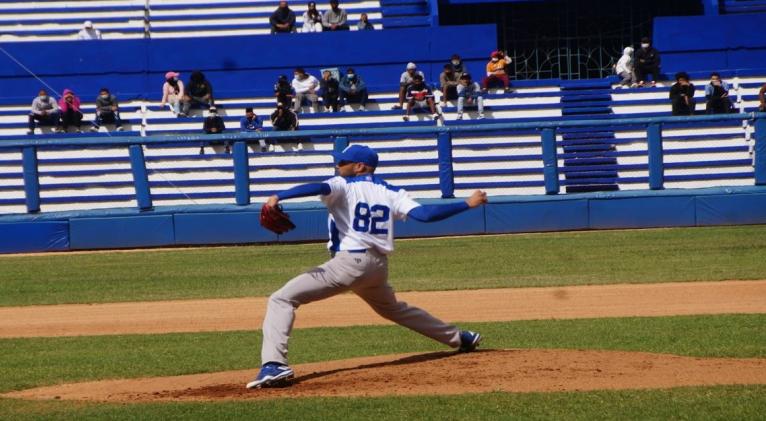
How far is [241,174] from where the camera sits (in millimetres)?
21391

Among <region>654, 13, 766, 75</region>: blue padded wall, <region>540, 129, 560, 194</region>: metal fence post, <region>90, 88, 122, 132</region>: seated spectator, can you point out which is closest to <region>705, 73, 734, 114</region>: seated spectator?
<region>654, 13, 766, 75</region>: blue padded wall

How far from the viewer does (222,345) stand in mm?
11266

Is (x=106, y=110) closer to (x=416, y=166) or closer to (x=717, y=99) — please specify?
(x=416, y=166)

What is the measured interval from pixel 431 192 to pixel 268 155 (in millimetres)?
3049

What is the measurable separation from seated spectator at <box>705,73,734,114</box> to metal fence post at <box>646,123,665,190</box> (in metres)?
4.06

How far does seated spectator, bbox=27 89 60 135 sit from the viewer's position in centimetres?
2668

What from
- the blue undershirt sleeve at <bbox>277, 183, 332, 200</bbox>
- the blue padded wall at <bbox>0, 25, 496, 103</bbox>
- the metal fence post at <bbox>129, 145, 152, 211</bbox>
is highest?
the blue padded wall at <bbox>0, 25, 496, 103</bbox>

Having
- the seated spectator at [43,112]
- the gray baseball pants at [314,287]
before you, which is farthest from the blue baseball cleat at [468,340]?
the seated spectator at [43,112]

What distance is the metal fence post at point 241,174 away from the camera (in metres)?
21.3

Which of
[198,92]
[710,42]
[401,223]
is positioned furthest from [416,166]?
[710,42]

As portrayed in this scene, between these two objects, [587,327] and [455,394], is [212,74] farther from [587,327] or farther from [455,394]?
[455,394]

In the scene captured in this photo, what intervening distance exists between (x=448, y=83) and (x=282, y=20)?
5.19 metres

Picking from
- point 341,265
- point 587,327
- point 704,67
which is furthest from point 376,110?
point 341,265

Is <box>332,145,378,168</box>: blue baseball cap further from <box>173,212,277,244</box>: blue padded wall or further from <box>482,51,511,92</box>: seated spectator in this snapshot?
<box>482,51,511,92</box>: seated spectator
